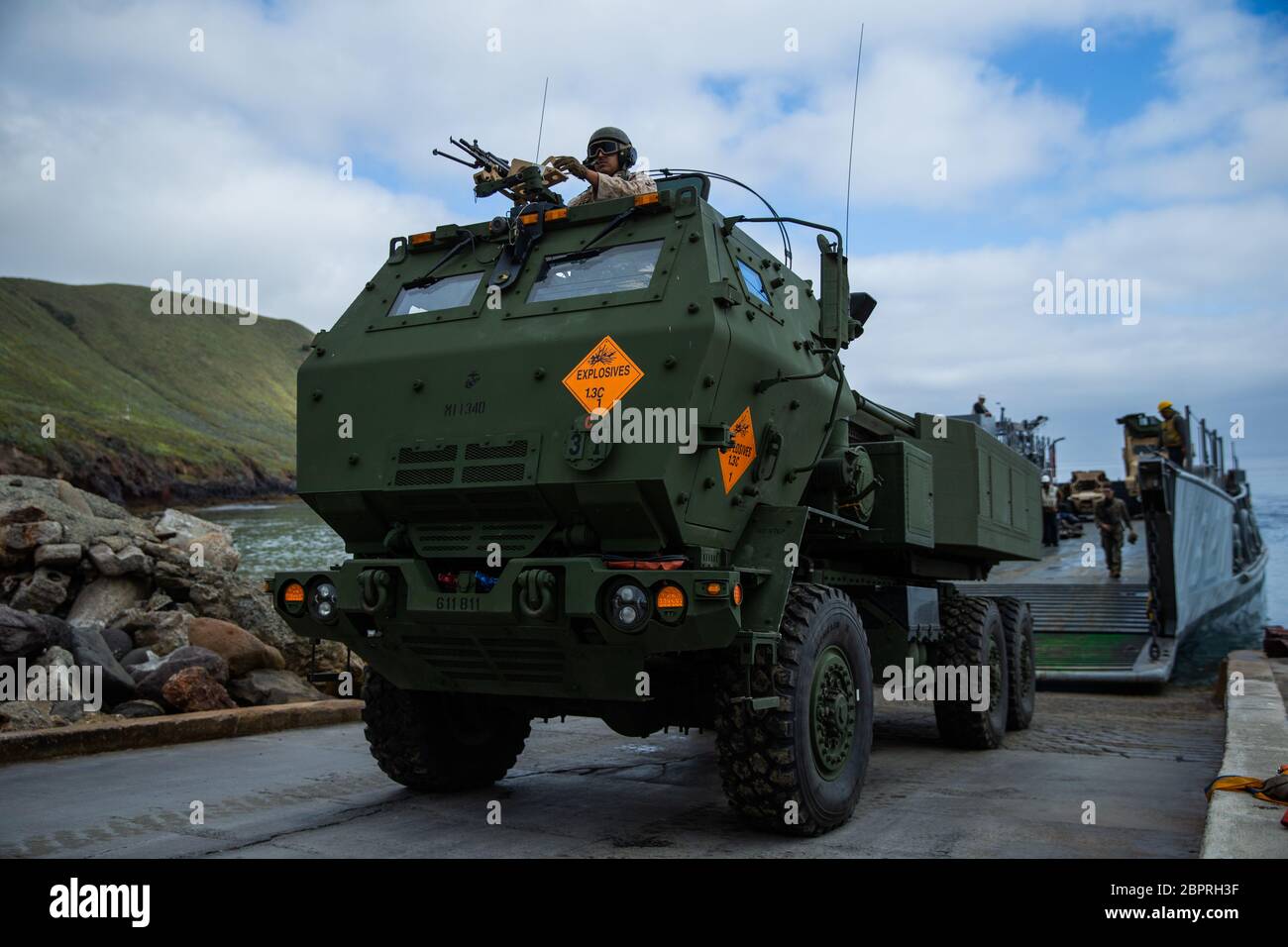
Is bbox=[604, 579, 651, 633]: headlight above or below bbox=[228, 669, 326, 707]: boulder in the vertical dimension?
above

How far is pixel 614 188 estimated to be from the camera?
6.46 m

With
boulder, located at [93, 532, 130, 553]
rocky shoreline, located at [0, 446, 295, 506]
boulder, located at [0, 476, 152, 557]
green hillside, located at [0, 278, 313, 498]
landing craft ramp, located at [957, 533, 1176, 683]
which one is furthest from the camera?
green hillside, located at [0, 278, 313, 498]

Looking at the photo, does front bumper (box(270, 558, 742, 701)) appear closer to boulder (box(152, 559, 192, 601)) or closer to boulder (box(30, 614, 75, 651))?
boulder (box(30, 614, 75, 651))

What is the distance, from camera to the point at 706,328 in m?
5.13

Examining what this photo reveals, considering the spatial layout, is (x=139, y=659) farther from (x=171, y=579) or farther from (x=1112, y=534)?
(x=1112, y=534)

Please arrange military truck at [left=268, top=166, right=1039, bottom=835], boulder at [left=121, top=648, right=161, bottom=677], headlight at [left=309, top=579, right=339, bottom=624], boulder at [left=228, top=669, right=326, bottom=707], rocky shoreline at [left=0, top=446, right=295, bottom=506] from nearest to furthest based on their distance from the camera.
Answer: military truck at [left=268, top=166, right=1039, bottom=835]
headlight at [left=309, top=579, right=339, bottom=624]
boulder at [left=228, top=669, right=326, bottom=707]
boulder at [left=121, top=648, right=161, bottom=677]
rocky shoreline at [left=0, top=446, right=295, bottom=506]

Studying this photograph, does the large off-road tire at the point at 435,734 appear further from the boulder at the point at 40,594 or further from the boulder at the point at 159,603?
the boulder at the point at 40,594

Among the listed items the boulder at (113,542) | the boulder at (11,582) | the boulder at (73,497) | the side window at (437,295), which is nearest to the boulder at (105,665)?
the boulder at (11,582)

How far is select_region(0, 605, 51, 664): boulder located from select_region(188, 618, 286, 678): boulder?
1560 mm

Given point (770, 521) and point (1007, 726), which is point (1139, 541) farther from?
point (770, 521)

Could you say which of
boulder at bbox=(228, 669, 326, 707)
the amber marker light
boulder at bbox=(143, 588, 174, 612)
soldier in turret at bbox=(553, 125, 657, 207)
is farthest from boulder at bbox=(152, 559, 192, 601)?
soldier in turret at bbox=(553, 125, 657, 207)

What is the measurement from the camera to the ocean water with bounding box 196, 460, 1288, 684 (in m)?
16.6
